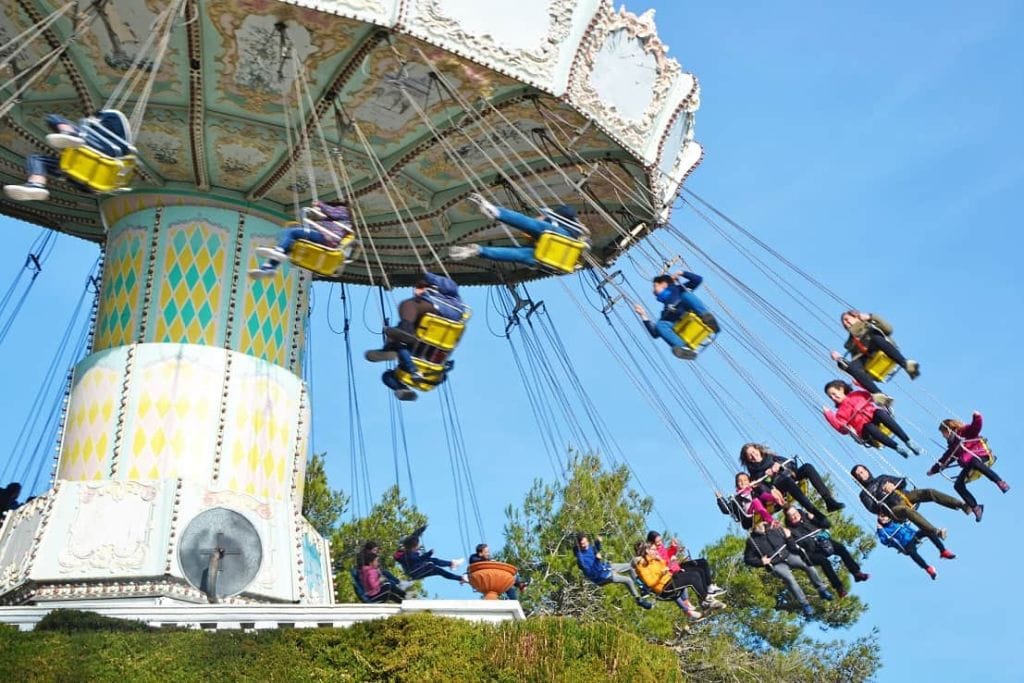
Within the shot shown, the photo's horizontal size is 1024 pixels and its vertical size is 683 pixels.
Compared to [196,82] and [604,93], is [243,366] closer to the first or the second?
[196,82]

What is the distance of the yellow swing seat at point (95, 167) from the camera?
12.7m

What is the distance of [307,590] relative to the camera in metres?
15.5

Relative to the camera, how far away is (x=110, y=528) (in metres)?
14.8

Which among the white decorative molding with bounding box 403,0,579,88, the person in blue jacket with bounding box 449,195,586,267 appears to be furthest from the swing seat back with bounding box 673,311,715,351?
the white decorative molding with bounding box 403,0,579,88

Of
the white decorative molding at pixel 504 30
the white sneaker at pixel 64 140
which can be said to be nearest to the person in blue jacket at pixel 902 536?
the white decorative molding at pixel 504 30

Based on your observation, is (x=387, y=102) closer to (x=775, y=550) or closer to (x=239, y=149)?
(x=239, y=149)

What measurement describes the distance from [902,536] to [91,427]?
8.13 metres

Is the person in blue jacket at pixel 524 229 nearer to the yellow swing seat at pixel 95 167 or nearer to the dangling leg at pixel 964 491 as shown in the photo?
the yellow swing seat at pixel 95 167

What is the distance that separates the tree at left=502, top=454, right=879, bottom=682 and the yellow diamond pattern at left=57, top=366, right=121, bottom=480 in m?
10.3

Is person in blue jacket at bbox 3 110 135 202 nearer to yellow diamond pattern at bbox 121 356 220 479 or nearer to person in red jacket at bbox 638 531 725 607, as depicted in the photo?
yellow diamond pattern at bbox 121 356 220 479

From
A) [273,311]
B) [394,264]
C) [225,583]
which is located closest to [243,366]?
[273,311]

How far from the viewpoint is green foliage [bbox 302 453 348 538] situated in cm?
Answer: 2705

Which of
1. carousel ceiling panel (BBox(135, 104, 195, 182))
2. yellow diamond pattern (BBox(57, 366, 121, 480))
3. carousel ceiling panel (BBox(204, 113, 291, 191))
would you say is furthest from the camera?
carousel ceiling panel (BBox(204, 113, 291, 191))

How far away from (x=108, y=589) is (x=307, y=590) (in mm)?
1971
